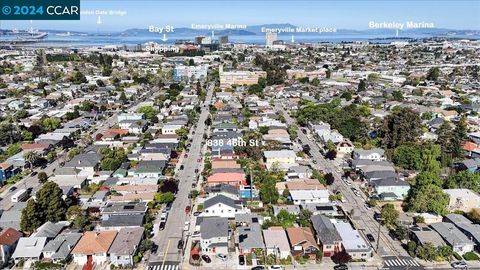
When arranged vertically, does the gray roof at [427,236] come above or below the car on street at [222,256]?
above

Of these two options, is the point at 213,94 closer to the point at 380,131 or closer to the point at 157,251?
the point at 380,131

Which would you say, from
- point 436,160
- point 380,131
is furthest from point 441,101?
point 436,160

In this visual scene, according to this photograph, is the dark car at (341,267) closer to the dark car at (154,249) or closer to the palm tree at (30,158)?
the dark car at (154,249)

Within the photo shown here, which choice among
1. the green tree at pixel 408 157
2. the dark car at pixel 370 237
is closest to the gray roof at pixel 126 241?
the dark car at pixel 370 237

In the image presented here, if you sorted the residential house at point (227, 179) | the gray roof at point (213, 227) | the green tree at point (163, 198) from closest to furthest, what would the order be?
the gray roof at point (213, 227)
the green tree at point (163, 198)
the residential house at point (227, 179)

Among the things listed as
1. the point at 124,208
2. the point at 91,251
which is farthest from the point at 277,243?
the point at 124,208

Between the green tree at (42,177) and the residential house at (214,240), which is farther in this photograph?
the green tree at (42,177)
